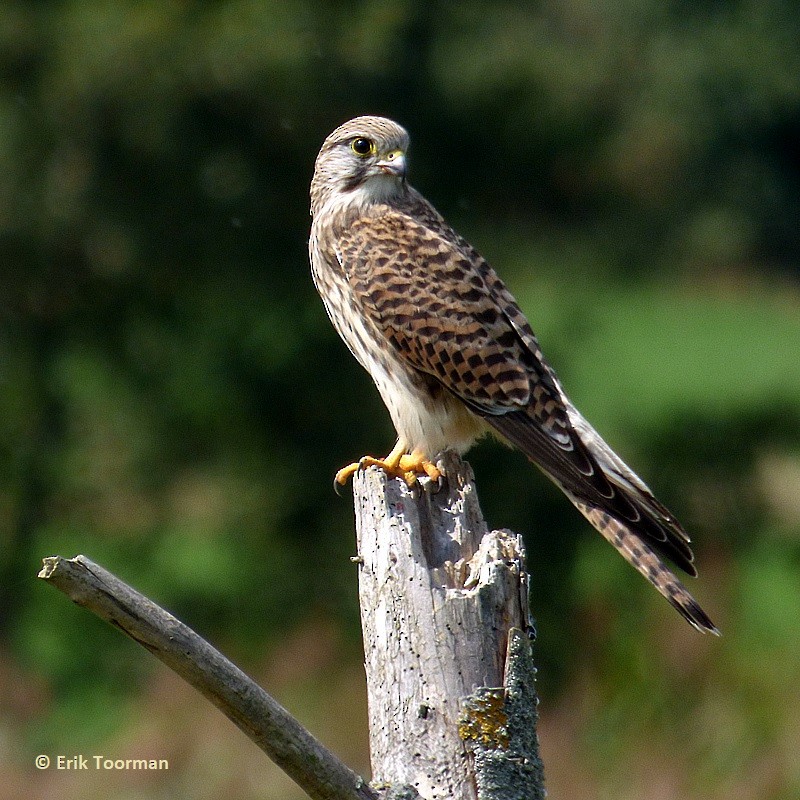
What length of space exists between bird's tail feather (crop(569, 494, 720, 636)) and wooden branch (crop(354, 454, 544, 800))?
612 mm

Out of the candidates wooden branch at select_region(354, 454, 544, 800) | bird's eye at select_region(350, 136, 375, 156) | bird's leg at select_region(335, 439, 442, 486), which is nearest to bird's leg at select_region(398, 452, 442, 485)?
bird's leg at select_region(335, 439, 442, 486)

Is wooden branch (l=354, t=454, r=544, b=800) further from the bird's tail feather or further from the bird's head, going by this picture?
the bird's head

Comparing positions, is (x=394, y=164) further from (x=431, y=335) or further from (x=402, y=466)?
(x=402, y=466)

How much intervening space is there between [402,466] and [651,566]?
765 millimetres

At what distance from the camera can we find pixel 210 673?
233 cm

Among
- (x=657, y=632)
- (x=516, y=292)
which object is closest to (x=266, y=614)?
(x=657, y=632)

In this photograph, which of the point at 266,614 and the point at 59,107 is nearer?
the point at 59,107

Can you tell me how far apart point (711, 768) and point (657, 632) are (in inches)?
73.7

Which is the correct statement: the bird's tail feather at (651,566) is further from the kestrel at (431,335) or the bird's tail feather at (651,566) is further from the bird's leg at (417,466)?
the bird's leg at (417,466)

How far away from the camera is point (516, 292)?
14.5 meters

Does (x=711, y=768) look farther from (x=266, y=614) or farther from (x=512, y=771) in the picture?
(x=512, y=771)

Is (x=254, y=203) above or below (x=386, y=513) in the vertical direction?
above

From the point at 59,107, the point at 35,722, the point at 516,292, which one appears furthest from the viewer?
the point at 516,292

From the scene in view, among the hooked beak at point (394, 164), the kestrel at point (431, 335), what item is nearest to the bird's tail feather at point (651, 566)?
the kestrel at point (431, 335)
